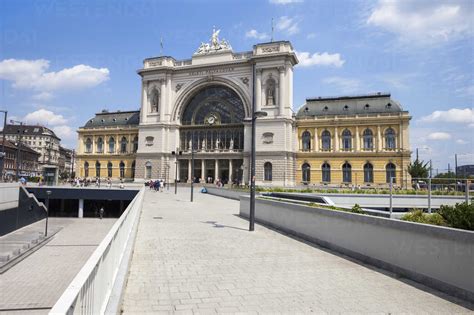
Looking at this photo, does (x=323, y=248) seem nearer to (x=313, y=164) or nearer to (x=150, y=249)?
(x=150, y=249)

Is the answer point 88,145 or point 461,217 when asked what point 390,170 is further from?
point 88,145

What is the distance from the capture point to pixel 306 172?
60938mm

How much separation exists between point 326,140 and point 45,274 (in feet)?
167

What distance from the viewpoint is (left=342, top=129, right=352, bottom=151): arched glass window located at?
58938 millimetres

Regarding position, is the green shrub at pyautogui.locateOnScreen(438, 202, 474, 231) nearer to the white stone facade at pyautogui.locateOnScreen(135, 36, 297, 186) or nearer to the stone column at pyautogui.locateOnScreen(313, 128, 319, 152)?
the white stone facade at pyautogui.locateOnScreen(135, 36, 297, 186)

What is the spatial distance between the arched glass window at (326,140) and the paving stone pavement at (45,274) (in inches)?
1630

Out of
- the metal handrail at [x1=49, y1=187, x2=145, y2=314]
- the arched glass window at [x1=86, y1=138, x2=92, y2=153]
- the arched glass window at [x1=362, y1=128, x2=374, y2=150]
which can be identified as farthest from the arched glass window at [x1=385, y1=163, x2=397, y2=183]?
the arched glass window at [x1=86, y1=138, x2=92, y2=153]

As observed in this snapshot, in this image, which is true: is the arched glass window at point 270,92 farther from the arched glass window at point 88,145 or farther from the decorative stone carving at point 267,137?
the arched glass window at point 88,145

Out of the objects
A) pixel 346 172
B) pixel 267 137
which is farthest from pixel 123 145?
pixel 346 172

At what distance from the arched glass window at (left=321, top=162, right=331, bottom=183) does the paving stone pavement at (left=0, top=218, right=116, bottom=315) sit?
3982cm

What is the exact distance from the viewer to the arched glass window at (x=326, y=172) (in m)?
59.5

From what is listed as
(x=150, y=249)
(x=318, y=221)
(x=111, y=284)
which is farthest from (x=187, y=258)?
(x=318, y=221)

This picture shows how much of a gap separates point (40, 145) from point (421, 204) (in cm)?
13621

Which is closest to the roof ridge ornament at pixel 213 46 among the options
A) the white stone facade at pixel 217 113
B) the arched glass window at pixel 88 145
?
the white stone facade at pixel 217 113
